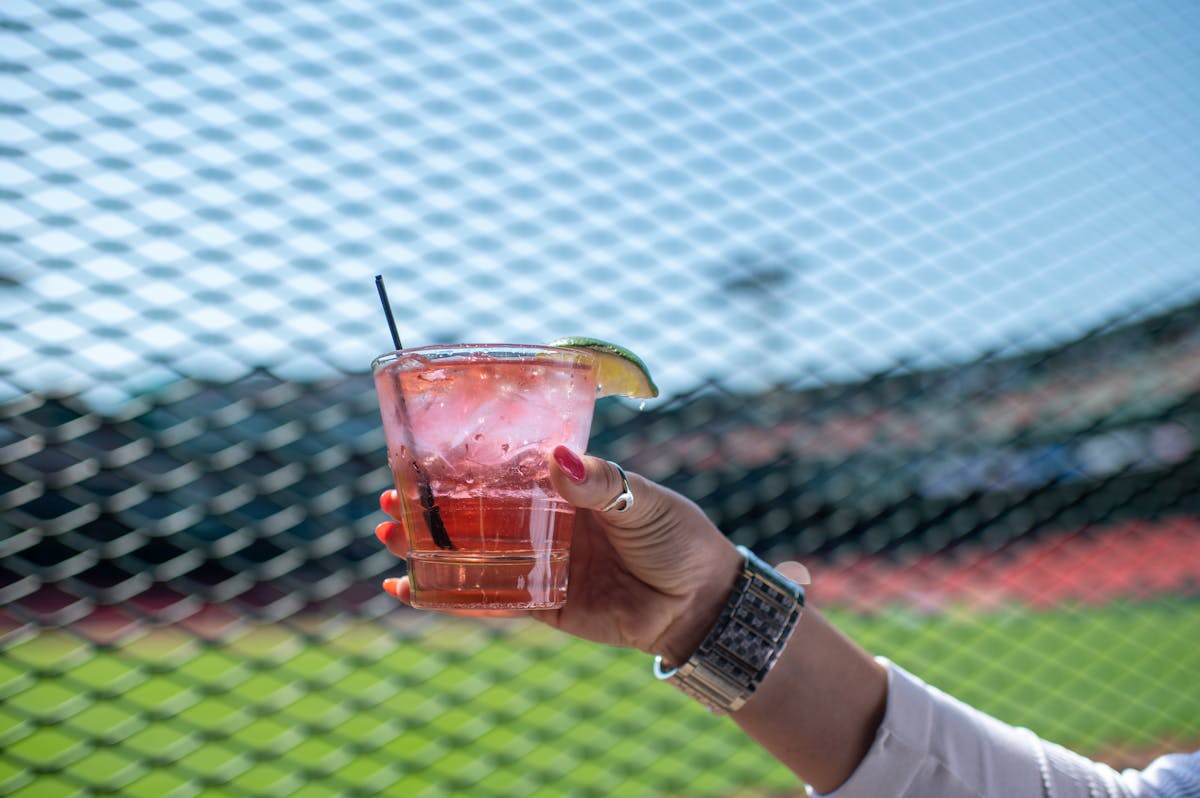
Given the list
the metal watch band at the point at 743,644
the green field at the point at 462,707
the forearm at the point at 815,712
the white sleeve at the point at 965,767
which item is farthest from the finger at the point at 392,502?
the green field at the point at 462,707

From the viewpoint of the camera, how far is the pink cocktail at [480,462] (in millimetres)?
905

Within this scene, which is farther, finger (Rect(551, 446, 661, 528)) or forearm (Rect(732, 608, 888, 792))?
forearm (Rect(732, 608, 888, 792))

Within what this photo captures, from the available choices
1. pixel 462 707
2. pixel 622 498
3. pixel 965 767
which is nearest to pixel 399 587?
pixel 622 498

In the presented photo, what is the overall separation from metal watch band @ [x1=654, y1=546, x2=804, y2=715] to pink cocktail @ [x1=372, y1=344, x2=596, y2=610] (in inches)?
11.5

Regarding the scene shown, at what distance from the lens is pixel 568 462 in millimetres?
858

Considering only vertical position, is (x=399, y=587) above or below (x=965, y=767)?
above

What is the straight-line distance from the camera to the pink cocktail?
905mm

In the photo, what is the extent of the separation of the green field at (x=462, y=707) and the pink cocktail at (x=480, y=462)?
1684 mm

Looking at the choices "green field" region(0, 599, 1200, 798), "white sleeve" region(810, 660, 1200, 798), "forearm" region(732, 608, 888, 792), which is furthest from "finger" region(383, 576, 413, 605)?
"green field" region(0, 599, 1200, 798)

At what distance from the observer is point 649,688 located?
451 cm

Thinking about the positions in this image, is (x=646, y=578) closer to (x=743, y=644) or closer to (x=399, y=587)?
(x=743, y=644)

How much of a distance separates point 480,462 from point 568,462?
105 mm

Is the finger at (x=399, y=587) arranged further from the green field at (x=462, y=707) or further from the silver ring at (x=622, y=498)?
the green field at (x=462, y=707)

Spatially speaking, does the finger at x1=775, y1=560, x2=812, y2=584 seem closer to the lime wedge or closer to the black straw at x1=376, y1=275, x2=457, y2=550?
the lime wedge
